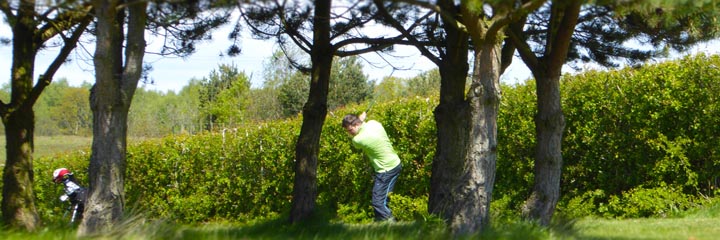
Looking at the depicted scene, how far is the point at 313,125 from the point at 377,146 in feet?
2.94

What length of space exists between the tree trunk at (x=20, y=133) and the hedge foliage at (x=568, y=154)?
175 centimetres

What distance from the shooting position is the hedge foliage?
1064cm

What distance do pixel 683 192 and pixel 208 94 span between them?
22394 millimetres

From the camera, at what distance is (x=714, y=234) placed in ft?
26.1

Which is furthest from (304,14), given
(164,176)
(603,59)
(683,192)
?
(164,176)

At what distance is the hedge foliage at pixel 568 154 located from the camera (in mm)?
10641

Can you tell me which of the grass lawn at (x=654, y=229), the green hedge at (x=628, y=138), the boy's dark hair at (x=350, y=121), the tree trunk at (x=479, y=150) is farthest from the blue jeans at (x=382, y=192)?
the green hedge at (x=628, y=138)

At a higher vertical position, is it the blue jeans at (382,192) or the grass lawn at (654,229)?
the blue jeans at (382,192)

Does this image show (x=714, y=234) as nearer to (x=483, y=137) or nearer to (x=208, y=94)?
(x=483, y=137)

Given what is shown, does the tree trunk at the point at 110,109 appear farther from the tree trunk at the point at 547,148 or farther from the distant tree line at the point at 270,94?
the distant tree line at the point at 270,94

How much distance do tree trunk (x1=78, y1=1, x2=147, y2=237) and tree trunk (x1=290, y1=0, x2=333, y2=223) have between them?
2825 mm

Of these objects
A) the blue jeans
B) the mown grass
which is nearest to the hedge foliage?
the mown grass

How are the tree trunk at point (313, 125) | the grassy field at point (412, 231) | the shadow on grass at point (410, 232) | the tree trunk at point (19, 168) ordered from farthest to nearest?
the tree trunk at point (19, 168) → the tree trunk at point (313, 125) → the shadow on grass at point (410, 232) → the grassy field at point (412, 231)

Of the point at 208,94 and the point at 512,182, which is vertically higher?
the point at 208,94
